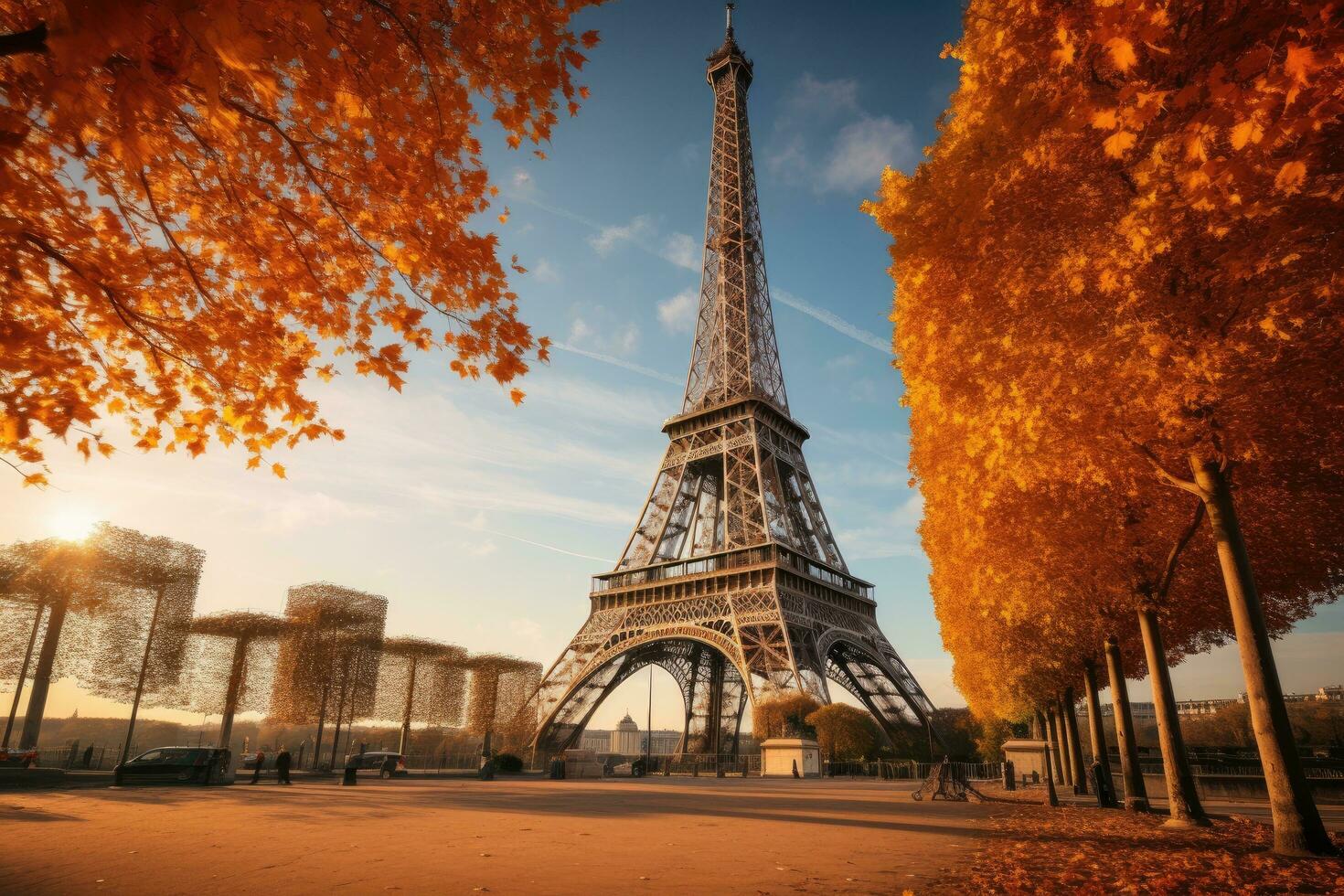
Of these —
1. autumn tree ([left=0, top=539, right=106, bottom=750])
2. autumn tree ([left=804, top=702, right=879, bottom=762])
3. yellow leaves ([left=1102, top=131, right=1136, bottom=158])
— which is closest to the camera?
yellow leaves ([left=1102, top=131, right=1136, bottom=158])

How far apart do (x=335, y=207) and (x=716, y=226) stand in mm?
59128

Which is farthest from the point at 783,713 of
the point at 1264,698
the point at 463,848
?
the point at 463,848

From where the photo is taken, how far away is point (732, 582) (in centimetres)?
4334

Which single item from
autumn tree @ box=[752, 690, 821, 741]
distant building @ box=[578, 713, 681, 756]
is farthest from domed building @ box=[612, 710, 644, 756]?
autumn tree @ box=[752, 690, 821, 741]

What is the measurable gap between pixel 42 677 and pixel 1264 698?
45107mm

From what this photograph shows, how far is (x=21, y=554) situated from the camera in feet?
109

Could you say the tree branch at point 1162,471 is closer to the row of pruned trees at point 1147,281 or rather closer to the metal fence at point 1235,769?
the row of pruned trees at point 1147,281

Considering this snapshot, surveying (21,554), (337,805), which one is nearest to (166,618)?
(21,554)

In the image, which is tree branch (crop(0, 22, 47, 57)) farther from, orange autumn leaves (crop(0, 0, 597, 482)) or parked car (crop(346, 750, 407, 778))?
parked car (crop(346, 750, 407, 778))

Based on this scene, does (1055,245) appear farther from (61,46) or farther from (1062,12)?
(61,46)

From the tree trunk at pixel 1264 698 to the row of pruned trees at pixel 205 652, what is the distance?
4068cm

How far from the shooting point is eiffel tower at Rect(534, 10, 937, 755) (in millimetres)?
40812

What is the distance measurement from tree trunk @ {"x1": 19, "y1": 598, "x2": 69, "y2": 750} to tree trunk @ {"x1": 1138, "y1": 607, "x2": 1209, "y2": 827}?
41314mm

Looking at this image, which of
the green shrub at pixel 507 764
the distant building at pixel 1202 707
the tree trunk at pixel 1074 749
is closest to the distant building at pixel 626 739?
the distant building at pixel 1202 707
